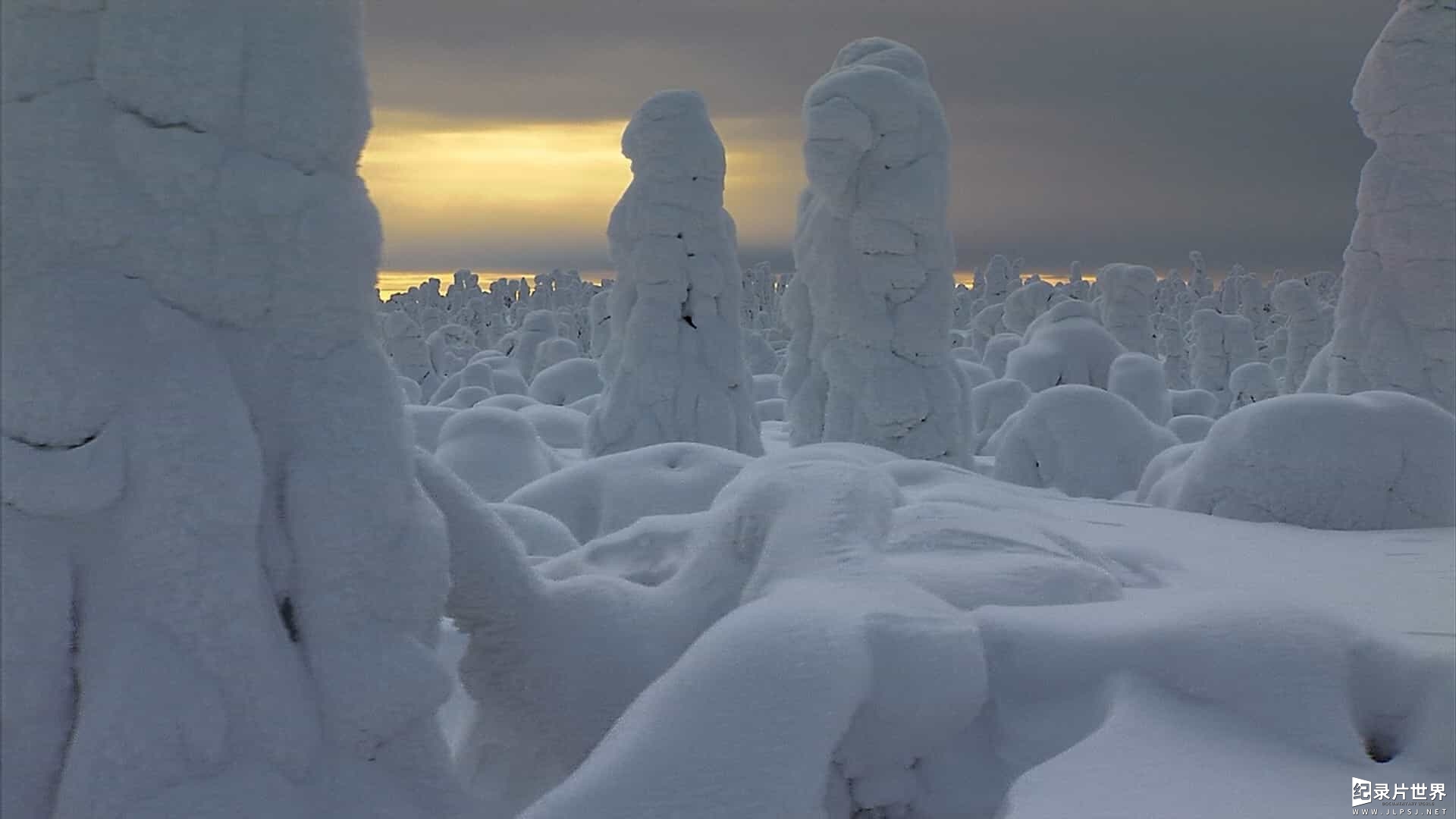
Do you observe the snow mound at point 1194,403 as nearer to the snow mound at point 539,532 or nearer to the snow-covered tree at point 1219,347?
the snow-covered tree at point 1219,347

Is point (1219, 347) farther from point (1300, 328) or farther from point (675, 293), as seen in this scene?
point (675, 293)

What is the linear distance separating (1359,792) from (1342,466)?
3941mm

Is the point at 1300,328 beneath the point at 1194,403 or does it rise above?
above

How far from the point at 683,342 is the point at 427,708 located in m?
8.45

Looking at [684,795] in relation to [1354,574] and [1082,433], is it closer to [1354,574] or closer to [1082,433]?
[1354,574]

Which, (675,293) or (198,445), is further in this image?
(675,293)

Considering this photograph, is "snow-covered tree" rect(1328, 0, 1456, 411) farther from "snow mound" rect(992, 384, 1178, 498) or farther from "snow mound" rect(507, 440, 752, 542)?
"snow mound" rect(507, 440, 752, 542)

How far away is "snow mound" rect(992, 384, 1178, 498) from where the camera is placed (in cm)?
1088

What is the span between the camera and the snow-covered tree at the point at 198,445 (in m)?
2.39

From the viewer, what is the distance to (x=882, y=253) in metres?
10.5

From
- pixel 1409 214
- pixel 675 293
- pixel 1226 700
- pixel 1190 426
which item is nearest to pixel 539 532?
pixel 1226 700

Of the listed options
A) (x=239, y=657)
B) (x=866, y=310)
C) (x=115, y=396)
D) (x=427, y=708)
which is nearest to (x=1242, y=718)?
(x=427, y=708)

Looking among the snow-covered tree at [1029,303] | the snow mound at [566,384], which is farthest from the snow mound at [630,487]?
the snow-covered tree at [1029,303]

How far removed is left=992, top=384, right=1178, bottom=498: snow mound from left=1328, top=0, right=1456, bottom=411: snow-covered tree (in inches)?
106
